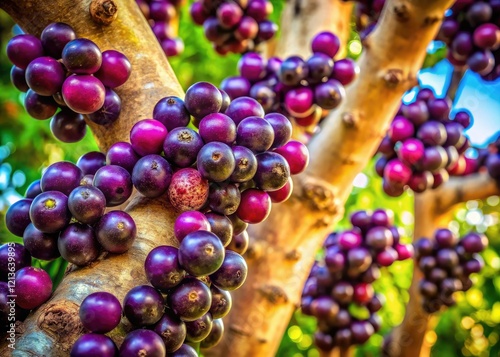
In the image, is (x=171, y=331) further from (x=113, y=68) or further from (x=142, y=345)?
(x=113, y=68)

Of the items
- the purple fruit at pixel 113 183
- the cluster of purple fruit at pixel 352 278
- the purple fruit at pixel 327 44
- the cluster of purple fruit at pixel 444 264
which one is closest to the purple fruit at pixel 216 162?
the purple fruit at pixel 113 183

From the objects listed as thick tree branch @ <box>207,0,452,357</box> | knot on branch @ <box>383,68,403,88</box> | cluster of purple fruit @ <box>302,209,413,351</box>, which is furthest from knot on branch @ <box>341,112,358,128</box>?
cluster of purple fruit @ <box>302,209,413,351</box>

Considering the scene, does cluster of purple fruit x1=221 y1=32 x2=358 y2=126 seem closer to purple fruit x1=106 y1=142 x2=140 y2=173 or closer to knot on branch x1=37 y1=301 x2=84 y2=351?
purple fruit x1=106 y1=142 x2=140 y2=173

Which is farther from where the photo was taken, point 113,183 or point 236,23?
point 236,23

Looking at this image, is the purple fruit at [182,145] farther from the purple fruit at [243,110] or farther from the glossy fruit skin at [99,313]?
the glossy fruit skin at [99,313]

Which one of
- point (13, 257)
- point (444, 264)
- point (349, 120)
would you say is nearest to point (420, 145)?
point (349, 120)

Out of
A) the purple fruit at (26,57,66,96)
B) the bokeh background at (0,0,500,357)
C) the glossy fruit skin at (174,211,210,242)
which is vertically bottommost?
the bokeh background at (0,0,500,357)

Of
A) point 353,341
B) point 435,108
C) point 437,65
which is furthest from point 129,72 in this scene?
point 437,65
